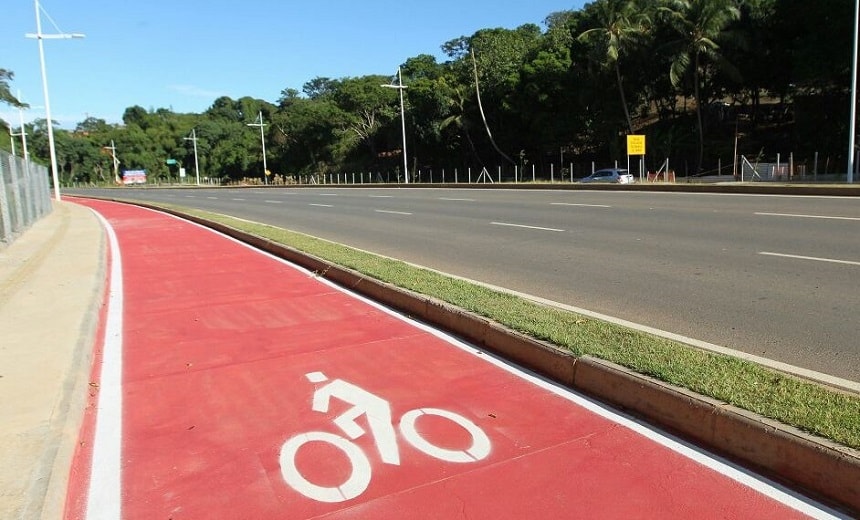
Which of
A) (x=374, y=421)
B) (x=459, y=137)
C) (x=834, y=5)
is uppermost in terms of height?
(x=834, y=5)

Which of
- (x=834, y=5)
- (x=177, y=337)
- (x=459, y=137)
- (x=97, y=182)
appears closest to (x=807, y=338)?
(x=177, y=337)

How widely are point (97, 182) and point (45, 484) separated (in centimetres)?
14086

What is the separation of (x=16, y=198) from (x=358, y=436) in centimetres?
1516

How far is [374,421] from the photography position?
4348mm

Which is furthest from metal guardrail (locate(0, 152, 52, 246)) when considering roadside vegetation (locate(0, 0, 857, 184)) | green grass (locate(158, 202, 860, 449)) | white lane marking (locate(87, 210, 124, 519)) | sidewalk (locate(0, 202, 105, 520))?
roadside vegetation (locate(0, 0, 857, 184))

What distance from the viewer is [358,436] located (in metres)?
4.12

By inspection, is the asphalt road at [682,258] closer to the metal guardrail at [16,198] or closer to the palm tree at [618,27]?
the metal guardrail at [16,198]

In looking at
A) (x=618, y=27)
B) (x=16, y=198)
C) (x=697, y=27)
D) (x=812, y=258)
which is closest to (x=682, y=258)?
(x=812, y=258)

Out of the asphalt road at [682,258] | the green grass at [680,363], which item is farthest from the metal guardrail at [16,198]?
the green grass at [680,363]

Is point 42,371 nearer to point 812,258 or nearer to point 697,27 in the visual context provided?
point 812,258

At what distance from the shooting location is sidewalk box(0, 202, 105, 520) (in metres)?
3.47

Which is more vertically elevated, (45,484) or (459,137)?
(459,137)

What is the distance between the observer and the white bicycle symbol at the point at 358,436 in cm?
352

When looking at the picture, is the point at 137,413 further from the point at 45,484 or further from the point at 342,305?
the point at 342,305
